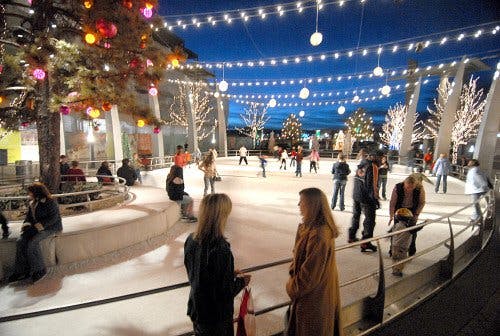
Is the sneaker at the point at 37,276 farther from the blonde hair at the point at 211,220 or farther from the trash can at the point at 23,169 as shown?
the trash can at the point at 23,169

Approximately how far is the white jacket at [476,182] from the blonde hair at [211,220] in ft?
25.6

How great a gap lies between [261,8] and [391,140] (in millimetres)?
42959

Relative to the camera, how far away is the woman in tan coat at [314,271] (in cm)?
207

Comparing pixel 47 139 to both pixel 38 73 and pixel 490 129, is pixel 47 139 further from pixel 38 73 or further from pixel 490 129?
pixel 490 129

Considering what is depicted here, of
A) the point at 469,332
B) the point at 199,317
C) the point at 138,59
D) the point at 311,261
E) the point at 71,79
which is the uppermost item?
the point at 138,59

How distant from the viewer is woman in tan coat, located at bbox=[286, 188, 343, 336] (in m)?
2.07

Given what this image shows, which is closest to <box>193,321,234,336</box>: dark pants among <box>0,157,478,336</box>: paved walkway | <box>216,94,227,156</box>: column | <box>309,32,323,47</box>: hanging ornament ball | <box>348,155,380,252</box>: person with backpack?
<box>0,157,478,336</box>: paved walkway

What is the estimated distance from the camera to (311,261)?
2.06 meters

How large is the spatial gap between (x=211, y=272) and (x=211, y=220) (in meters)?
0.32

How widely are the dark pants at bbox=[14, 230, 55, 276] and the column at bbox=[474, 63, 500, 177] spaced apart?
17.6 metres

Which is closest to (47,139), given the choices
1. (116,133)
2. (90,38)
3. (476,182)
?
(90,38)

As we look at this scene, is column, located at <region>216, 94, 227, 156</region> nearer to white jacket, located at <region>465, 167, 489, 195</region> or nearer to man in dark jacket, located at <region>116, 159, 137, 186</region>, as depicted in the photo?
man in dark jacket, located at <region>116, 159, 137, 186</region>

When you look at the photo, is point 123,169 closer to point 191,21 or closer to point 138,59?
point 138,59

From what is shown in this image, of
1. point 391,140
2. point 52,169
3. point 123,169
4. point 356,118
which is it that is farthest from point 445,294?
point 356,118
